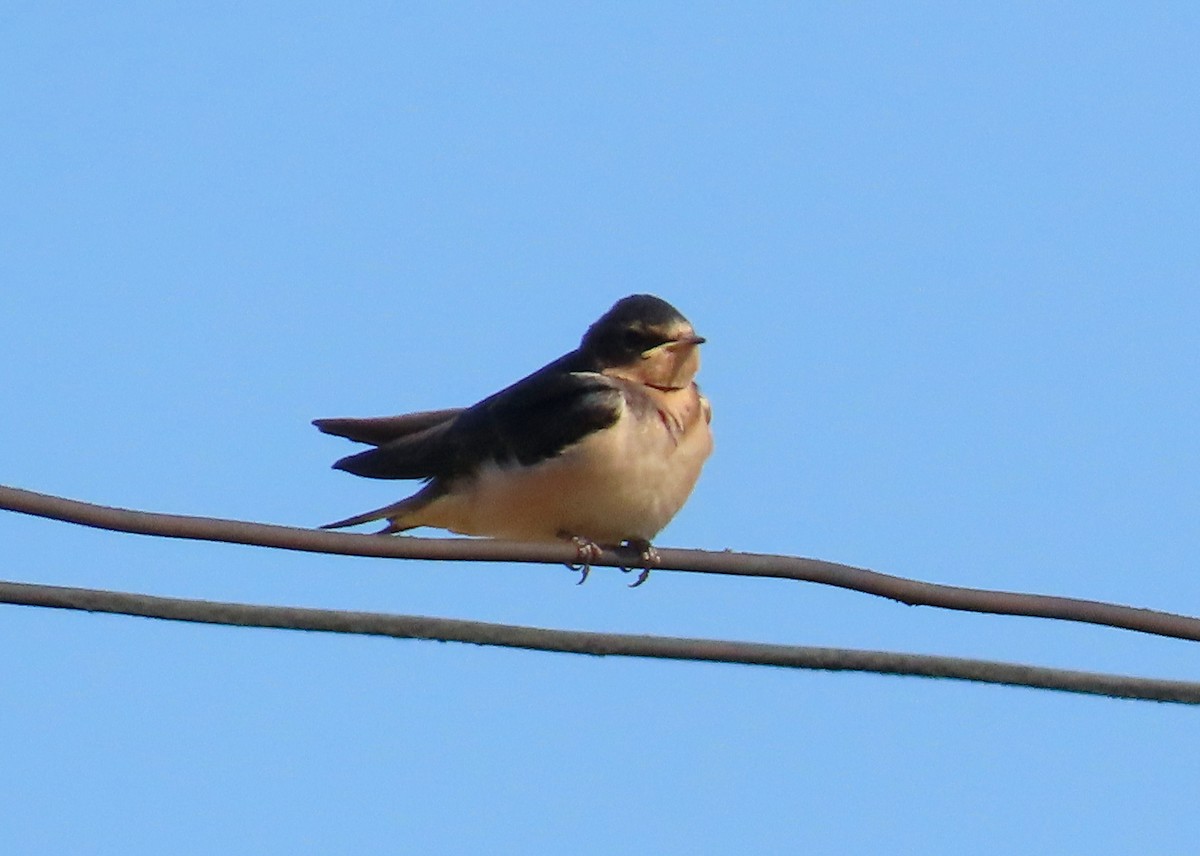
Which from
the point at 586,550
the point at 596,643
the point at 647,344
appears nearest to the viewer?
the point at 596,643

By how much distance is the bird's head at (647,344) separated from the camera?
6.96m

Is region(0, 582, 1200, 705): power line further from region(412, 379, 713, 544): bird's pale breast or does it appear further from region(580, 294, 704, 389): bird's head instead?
region(580, 294, 704, 389): bird's head

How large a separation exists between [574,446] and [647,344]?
616 millimetres

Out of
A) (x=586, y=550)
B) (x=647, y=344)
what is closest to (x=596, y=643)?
(x=586, y=550)

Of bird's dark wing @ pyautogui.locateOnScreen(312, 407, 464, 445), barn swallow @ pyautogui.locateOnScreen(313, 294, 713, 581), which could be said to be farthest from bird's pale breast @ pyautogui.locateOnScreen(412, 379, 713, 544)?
bird's dark wing @ pyautogui.locateOnScreen(312, 407, 464, 445)

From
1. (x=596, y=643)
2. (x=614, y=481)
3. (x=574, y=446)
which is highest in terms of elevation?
(x=574, y=446)

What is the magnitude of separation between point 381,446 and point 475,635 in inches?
124

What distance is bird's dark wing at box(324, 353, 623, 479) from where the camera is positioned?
21.7ft

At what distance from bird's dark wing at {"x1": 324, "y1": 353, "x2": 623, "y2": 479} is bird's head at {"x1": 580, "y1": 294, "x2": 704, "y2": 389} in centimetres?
10

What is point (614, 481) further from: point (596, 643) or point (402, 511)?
point (596, 643)

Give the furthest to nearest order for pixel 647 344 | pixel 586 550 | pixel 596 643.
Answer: pixel 647 344
pixel 586 550
pixel 596 643

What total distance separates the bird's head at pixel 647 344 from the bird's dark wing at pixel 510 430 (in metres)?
0.10

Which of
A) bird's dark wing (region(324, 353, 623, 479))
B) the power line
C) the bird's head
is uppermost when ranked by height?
the bird's head

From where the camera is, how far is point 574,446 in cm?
655
